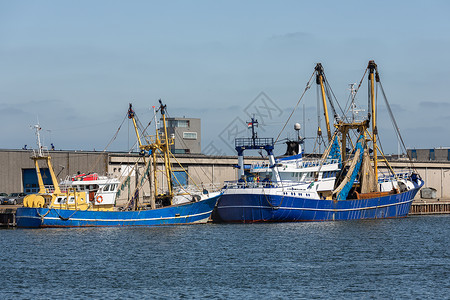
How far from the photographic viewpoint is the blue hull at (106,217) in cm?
6388

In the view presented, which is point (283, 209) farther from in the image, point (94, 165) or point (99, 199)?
point (94, 165)

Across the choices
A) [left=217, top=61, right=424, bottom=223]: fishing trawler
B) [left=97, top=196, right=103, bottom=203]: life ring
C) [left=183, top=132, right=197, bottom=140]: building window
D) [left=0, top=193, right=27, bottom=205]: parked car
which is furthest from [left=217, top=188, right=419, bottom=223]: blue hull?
[left=183, top=132, right=197, bottom=140]: building window

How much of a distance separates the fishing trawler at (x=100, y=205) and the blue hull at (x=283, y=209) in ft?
6.10

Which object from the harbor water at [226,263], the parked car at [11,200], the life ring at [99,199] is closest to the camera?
the harbor water at [226,263]

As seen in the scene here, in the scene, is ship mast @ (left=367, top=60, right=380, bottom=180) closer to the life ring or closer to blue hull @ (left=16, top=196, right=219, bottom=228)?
blue hull @ (left=16, top=196, right=219, bottom=228)

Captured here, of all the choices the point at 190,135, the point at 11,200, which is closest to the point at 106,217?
the point at 11,200

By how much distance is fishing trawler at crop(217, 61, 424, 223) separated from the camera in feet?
227

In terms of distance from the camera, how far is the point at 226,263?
44750 mm

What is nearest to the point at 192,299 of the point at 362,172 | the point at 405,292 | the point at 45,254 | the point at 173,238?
the point at 405,292

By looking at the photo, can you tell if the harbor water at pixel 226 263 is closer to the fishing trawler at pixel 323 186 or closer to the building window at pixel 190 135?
the fishing trawler at pixel 323 186

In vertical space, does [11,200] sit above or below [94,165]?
below

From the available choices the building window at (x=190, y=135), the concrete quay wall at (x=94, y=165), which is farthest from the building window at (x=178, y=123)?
the concrete quay wall at (x=94, y=165)

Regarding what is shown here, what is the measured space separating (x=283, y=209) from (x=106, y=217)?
16.0 metres

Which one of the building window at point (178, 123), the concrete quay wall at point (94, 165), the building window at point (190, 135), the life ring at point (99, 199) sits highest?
the building window at point (178, 123)
